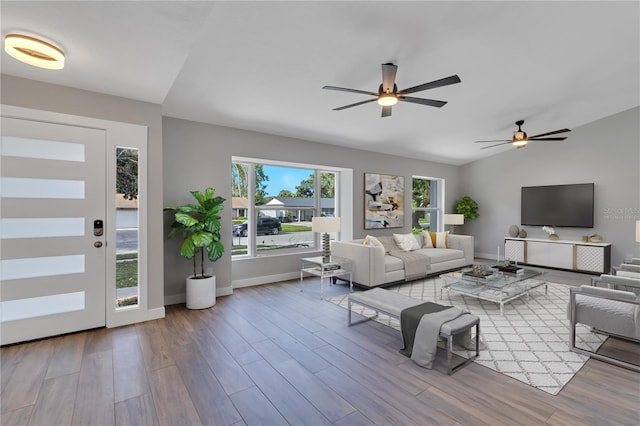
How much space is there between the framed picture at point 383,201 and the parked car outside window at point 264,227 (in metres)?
2.10

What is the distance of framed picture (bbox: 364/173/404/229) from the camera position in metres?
6.60

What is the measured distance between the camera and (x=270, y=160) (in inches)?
205

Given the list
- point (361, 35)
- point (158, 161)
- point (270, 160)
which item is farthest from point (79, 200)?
point (361, 35)

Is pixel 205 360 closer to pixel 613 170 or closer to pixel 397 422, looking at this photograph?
pixel 397 422

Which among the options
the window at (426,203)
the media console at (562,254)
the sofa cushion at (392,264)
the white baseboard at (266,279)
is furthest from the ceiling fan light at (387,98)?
the media console at (562,254)

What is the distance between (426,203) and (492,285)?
4.57 meters

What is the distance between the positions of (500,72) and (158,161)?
4616 millimetres

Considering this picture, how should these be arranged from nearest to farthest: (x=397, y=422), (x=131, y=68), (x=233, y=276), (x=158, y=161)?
(x=397, y=422) → (x=131, y=68) → (x=158, y=161) → (x=233, y=276)

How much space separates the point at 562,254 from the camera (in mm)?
6391

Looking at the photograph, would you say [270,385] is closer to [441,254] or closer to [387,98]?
[387,98]

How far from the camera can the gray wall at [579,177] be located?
5871 mm

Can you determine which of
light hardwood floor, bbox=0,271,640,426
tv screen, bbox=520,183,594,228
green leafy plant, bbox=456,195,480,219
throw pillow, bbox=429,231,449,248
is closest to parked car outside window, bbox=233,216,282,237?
light hardwood floor, bbox=0,271,640,426

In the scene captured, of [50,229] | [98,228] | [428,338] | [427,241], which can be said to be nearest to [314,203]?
[427,241]

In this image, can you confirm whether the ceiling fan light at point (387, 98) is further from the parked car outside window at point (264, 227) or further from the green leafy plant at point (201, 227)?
the parked car outside window at point (264, 227)
